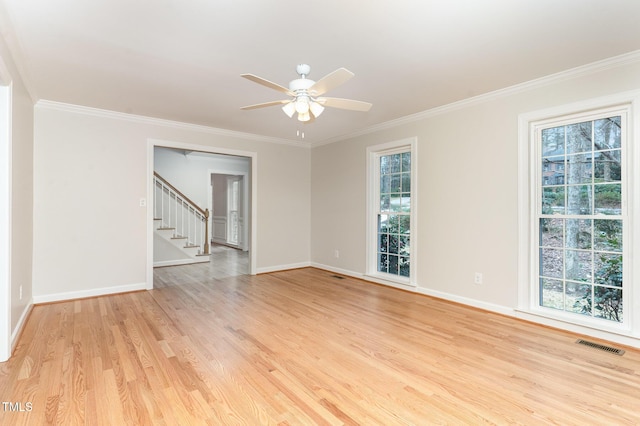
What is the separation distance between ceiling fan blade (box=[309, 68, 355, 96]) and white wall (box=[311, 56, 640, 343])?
2332mm

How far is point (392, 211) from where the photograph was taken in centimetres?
516

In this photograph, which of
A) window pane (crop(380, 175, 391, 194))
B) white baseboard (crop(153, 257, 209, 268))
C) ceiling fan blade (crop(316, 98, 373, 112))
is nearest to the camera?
ceiling fan blade (crop(316, 98, 373, 112))

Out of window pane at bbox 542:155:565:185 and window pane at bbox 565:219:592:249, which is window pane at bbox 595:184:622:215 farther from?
window pane at bbox 542:155:565:185

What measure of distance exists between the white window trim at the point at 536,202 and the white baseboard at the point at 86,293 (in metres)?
5.02

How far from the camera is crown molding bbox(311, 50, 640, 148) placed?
2.88 meters

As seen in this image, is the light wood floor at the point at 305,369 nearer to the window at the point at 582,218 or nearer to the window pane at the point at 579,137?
the window at the point at 582,218

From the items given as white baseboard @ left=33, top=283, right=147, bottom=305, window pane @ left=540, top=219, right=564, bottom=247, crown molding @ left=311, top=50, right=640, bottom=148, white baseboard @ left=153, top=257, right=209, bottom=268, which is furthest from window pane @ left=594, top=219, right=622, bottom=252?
white baseboard @ left=153, top=257, right=209, bottom=268

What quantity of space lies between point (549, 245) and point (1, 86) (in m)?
5.17

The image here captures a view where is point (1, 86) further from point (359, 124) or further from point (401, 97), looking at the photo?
point (359, 124)

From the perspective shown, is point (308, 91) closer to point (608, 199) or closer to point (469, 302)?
point (608, 199)

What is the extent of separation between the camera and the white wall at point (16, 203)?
2.60 meters

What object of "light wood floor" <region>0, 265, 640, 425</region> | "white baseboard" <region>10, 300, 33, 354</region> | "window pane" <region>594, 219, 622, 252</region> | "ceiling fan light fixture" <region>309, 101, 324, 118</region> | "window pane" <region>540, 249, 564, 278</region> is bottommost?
"light wood floor" <region>0, 265, 640, 425</region>

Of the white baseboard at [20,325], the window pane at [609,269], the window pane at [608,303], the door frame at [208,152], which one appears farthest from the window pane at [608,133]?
the white baseboard at [20,325]

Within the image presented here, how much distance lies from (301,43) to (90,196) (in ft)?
12.0
